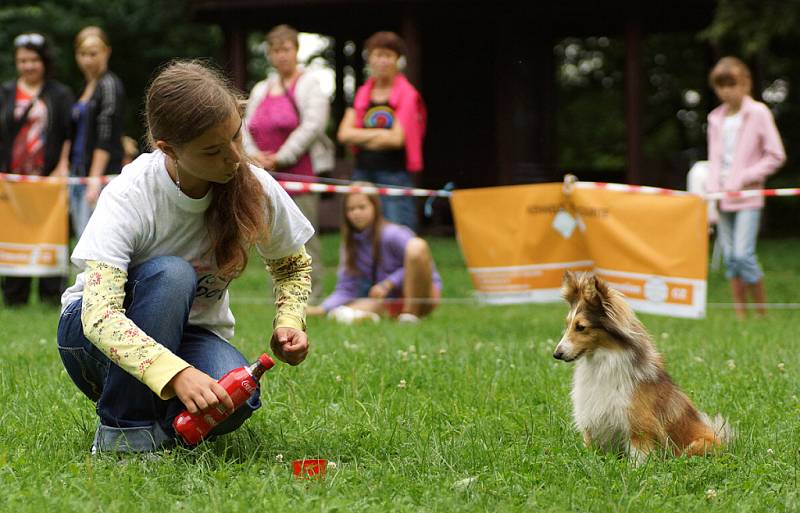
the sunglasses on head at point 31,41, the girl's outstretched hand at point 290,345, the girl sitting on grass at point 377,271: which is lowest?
the girl sitting on grass at point 377,271

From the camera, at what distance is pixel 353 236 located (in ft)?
29.3

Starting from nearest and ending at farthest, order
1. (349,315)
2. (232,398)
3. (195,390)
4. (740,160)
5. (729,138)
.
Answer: (195,390) → (232,398) → (349,315) → (740,160) → (729,138)

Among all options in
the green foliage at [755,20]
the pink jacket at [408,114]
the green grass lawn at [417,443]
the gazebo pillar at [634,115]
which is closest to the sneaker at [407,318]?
the pink jacket at [408,114]

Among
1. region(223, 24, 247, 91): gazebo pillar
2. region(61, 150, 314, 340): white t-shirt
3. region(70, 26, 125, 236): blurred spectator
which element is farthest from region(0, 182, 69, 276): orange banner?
region(223, 24, 247, 91): gazebo pillar

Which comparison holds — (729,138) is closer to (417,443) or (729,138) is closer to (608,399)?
(608,399)

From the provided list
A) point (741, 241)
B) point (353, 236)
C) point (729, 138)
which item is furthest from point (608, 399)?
point (729, 138)

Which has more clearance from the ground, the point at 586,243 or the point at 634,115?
the point at 634,115

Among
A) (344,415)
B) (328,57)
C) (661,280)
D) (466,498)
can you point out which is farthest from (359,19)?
(466,498)

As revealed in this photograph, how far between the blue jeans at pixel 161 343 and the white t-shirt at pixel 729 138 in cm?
618

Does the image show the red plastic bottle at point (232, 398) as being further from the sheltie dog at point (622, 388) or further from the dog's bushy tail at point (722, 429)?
the dog's bushy tail at point (722, 429)

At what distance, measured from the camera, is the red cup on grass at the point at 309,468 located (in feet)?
11.9

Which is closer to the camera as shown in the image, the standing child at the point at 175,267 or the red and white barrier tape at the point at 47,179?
the standing child at the point at 175,267

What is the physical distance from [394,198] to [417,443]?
5225 mm

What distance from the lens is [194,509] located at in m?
3.26
